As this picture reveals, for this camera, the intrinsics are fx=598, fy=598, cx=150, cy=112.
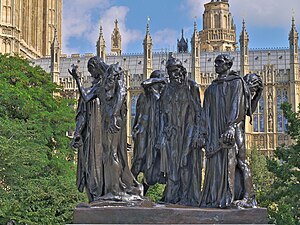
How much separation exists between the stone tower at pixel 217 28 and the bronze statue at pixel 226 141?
67068 mm

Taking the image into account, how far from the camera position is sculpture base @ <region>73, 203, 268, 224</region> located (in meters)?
6.75

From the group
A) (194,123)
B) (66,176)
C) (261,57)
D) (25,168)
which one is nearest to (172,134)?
(194,123)

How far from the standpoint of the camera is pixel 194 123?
26.2 ft

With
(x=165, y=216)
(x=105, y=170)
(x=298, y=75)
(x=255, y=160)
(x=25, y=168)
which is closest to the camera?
(x=165, y=216)

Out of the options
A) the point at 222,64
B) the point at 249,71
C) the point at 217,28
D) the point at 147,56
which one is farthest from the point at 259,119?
the point at 222,64

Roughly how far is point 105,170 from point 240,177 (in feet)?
5.52

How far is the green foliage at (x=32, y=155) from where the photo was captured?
17531 mm

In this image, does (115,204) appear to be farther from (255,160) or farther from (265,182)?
(255,160)

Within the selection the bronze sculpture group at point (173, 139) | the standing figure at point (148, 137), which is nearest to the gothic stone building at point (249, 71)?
the standing figure at point (148, 137)

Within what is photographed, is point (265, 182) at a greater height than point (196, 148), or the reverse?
point (196, 148)

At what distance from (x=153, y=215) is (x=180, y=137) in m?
1.50

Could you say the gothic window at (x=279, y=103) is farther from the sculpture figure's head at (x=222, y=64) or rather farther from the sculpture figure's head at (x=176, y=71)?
the sculpture figure's head at (x=222, y=64)

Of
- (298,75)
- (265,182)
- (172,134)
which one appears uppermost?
(298,75)

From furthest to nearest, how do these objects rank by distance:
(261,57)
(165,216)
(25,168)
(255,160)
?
(261,57), (255,160), (25,168), (165,216)
